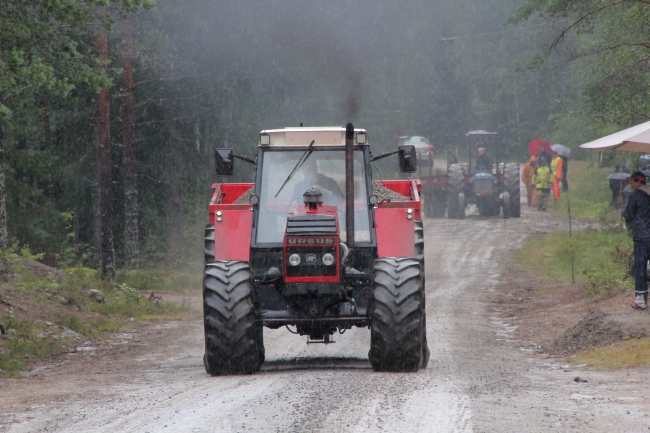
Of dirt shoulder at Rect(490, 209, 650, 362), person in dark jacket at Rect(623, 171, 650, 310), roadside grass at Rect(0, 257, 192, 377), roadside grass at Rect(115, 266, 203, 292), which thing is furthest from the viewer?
roadside grass at Rect(115, 266, 203, 292)

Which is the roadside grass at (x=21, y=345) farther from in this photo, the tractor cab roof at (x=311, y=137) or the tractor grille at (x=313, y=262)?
the tractor cab roof at (x=311, y=137)

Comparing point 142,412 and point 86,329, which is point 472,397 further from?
point 86,329

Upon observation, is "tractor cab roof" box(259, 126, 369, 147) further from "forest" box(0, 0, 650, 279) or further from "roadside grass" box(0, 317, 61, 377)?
"forest" box(0, 0, 650, 279)

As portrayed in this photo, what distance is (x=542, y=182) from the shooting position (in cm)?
3219

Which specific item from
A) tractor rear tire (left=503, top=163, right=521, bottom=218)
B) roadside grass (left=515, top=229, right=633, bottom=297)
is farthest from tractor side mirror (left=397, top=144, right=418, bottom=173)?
tractor rear tire (left=503, top=163, right=521, bottom=218)

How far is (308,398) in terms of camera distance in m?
7.06

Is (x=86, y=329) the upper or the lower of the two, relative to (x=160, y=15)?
lower

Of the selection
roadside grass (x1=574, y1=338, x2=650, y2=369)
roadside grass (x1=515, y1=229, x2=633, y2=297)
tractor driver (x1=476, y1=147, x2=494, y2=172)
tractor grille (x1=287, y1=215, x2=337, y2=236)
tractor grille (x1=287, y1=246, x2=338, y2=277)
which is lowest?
roadside grass (x1=574, y1=338, x2=650, y2=369)

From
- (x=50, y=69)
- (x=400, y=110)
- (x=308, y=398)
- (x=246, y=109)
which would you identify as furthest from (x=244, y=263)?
(x=400, y=110)

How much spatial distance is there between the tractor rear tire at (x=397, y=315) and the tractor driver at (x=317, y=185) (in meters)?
1.14

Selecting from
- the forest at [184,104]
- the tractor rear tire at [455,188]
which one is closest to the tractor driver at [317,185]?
the forest at [184,104]

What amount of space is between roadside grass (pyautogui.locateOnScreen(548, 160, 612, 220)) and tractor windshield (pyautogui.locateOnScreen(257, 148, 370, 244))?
18.5m

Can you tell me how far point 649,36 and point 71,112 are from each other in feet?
49.2

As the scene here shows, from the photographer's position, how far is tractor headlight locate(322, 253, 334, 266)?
860 cm
